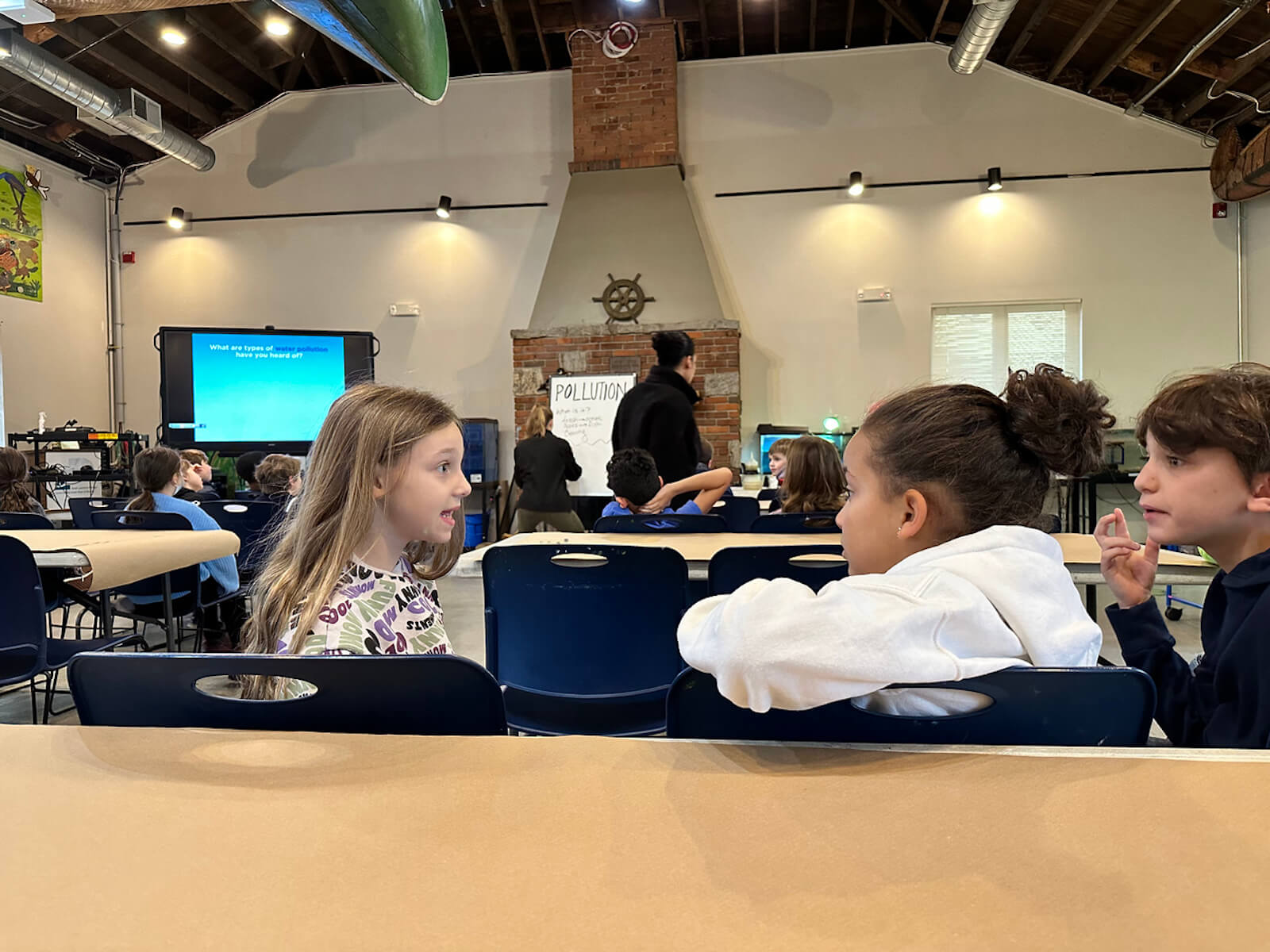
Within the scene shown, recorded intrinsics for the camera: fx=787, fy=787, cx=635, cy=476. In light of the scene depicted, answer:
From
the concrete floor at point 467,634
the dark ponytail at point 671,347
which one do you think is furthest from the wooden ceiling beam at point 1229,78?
the dark ponytail at point 671,347

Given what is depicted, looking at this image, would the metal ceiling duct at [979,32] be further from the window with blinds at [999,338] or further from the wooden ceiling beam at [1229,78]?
the window with blinds at [999,338]

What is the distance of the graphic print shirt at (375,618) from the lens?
3.79 feet

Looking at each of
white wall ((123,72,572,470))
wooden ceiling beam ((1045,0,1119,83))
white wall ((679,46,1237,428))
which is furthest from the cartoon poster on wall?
wooden ceiling beam ((1045,0,1119,83))

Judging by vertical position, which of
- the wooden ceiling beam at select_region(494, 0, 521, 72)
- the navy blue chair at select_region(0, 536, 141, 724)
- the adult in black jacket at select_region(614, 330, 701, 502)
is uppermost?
the wooden ceiling beam at select_region(494, 0, 521, 72)

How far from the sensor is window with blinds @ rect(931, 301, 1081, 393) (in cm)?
701

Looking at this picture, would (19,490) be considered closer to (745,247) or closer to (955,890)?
(955,890)

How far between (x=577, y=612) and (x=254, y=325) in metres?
7.48

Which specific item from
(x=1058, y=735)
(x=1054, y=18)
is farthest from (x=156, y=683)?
(x=1054, y=18)

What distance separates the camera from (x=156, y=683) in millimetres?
737

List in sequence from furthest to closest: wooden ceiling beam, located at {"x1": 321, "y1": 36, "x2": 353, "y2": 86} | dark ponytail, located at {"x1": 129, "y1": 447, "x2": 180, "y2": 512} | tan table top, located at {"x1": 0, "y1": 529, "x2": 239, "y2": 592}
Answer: wooden ceiling beam, located at {"x1": 321, "y1": 36, "x2": 353, "y2": 86}
dark ponytail, located at {"x1": 129, "y1": 447, "x2": 180, "y2": 512}
tan table top, located at {"x1": 0, "y1": 529, "x2": 239, "y2": 592}

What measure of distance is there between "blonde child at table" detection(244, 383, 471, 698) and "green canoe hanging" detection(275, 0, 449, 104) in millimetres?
821

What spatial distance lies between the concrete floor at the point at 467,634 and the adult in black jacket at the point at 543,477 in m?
0.65

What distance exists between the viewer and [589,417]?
6.81 metres

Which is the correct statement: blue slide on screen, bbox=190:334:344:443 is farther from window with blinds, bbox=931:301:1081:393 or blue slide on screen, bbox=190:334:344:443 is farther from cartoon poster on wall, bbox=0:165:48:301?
window with blinds, bbox=931:301:1081:393
